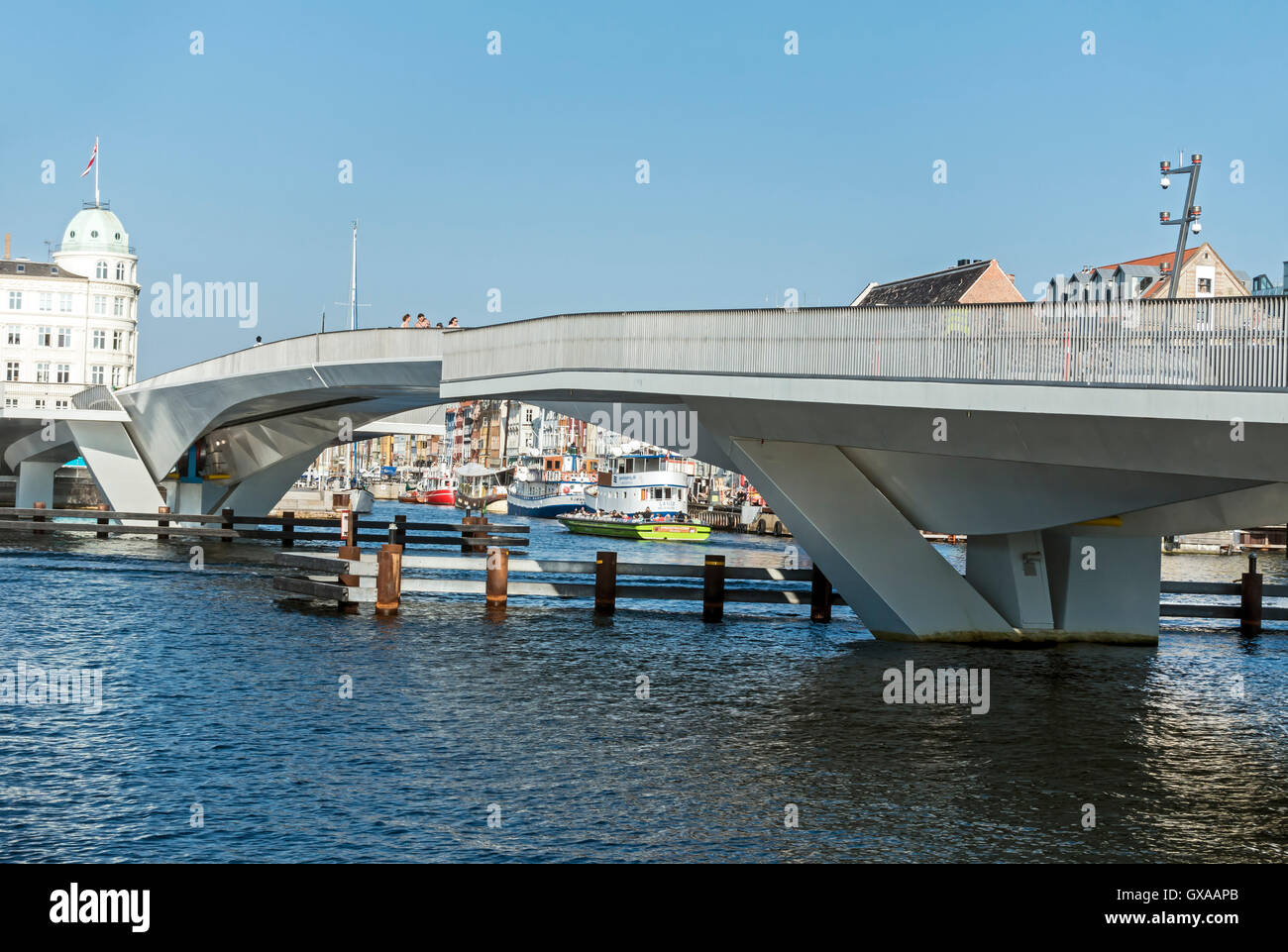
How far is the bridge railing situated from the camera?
18609mm

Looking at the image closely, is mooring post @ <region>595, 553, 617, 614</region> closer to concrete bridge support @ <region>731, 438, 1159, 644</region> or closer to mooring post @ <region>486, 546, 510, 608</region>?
mooring post @ <region>486, 546, 510, 608</region>

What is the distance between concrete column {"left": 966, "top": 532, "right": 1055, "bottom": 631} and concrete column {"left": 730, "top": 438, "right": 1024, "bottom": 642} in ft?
2.07

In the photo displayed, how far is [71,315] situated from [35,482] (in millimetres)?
36698

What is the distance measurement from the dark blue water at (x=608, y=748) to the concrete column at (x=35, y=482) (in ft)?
161

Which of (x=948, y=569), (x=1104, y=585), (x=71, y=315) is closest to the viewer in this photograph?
(x=948, y=569)

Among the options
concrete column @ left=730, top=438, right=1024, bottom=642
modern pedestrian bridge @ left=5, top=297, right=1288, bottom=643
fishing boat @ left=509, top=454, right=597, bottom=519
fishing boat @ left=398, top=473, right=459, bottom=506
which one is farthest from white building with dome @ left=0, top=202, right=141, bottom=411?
concrete column @ left=730, top=438, right=1024, bottom=642

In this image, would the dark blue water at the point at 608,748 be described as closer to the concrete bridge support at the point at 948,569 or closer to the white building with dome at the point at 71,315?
the concrete bridge support at the point at 948,569

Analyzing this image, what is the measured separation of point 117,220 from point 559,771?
109294 millimetres

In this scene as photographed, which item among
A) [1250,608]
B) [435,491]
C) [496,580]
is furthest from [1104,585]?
[435,491]

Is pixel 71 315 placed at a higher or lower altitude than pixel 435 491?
higher

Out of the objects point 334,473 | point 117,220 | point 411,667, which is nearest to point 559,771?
point 411,667

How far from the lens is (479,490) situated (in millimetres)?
156125

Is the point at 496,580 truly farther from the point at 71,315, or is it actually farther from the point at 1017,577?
the point at 71,315

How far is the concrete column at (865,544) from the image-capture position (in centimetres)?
2795
